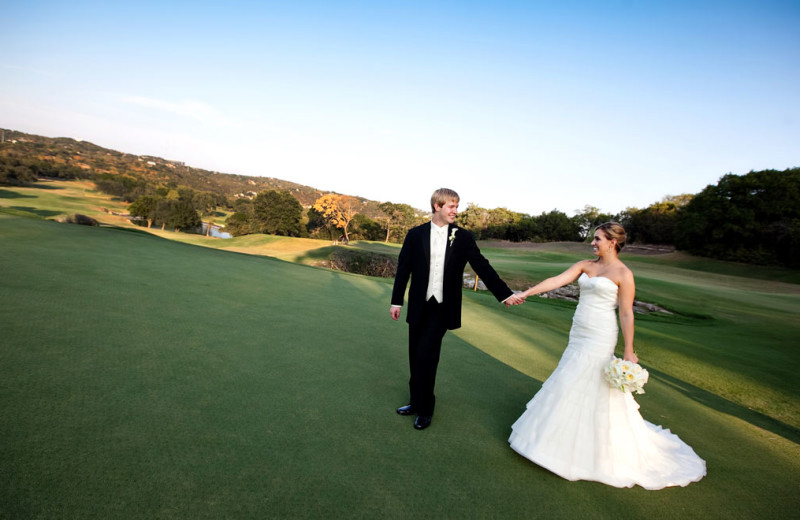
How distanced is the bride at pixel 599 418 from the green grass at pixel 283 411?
155 millimetres

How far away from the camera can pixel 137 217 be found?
194 feet

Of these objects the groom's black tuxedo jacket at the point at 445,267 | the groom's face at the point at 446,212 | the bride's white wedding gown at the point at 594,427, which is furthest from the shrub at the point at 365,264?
the bride's white wedding gown at the point at 594,427

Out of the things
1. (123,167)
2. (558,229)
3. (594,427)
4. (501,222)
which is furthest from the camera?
(123,167)

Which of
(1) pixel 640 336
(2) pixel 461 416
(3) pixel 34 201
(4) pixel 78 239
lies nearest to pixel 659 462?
(2) pixel 461 416

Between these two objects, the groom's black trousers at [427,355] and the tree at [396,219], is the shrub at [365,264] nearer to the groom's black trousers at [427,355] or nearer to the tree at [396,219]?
the groom's black trousers at [427,355]

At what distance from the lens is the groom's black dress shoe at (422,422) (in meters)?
3.47

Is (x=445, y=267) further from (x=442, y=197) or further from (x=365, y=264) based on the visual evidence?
(x=365, y=264)

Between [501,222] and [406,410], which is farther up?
[501,222]

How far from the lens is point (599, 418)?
3287mm

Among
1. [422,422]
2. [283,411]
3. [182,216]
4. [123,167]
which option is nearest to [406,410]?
[422,422]

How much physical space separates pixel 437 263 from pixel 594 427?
2.04 metres

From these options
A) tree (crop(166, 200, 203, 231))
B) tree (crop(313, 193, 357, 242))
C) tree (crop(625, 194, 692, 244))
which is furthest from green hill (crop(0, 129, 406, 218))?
tree (crop(625, 194, 692, 244))

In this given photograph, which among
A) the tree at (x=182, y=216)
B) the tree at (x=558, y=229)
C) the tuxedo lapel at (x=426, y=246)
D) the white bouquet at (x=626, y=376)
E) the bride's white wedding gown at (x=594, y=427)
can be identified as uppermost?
the tree at (x=558, y=229)

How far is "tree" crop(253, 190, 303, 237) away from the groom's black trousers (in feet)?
186
